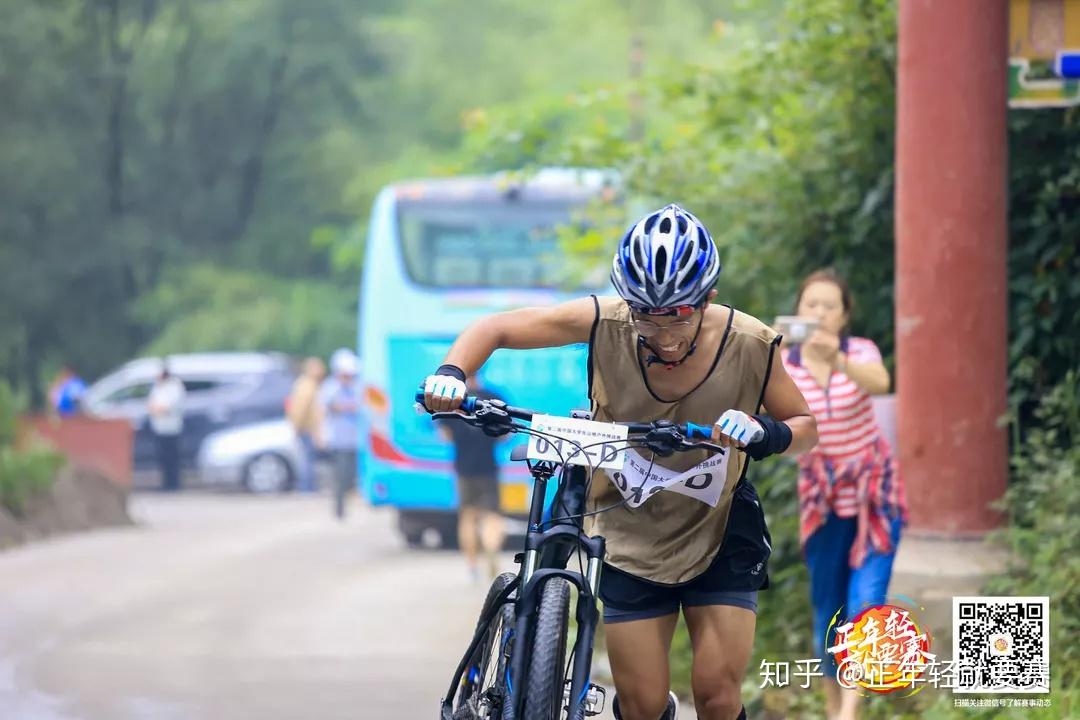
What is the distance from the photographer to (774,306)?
8.99 m

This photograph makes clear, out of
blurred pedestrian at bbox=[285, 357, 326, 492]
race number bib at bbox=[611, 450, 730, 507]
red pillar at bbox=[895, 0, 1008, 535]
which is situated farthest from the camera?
blurred pedestrian at bbox=[285, 357, 326, 492]

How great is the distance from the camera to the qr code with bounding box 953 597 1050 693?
6.39m

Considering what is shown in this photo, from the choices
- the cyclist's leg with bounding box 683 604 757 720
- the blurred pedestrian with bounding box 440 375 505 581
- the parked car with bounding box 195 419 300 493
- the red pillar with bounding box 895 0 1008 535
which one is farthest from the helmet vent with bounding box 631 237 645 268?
the parked car with bounding box 195 419 300 493

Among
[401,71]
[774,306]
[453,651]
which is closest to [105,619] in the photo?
[453,651]

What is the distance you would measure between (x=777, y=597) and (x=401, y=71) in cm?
3084

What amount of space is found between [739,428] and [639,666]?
760mm

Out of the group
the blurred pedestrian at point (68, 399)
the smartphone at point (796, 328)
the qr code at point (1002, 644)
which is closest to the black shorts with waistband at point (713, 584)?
the smartphone at point (796, 328)

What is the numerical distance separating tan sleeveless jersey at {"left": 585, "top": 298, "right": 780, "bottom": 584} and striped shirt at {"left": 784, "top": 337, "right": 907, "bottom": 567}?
176 centimetres

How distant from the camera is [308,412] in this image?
78.6 ft

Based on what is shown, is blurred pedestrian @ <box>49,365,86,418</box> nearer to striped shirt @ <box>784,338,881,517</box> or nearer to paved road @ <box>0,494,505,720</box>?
paved road @ <box>0,494,505,720</box>

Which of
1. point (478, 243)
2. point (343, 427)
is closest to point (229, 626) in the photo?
point (478, 243)

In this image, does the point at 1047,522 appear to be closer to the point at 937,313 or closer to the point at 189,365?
the point at 937,313

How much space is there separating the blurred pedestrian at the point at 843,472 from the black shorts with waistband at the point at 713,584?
1625 millimetres

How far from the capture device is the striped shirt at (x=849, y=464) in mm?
6484
